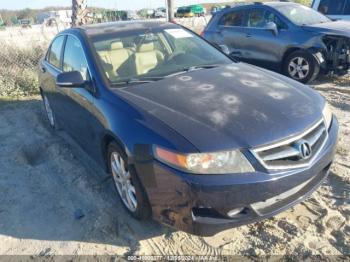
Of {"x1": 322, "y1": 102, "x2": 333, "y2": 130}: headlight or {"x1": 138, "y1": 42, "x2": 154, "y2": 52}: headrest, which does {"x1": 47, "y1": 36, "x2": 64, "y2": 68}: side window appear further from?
{"x1": 322, "y1": 102, "x2": 333, "y2": 130}: headlight

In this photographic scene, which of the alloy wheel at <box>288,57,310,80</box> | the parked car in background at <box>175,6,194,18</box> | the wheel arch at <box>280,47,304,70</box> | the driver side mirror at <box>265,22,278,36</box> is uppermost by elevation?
the driver side mirror at <box>265,22,278,36</box>

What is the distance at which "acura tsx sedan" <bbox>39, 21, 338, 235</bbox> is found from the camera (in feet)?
8.30

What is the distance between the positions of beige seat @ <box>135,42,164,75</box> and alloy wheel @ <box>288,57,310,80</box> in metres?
4.25

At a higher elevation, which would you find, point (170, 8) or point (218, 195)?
point (170, 8)

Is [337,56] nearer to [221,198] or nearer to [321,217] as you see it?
[321,217]

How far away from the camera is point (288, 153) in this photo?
8.62 ft

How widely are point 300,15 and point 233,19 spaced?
1.57 metres

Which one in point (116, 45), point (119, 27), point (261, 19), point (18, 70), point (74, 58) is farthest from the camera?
point (18, 70)

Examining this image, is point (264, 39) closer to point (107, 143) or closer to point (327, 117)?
point (327, 117)

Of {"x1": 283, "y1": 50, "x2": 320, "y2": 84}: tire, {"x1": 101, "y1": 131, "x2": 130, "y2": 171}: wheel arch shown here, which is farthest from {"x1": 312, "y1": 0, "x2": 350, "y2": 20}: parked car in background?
{"x1": 101, "y1": 131, "x2": 130, "y2": 171}: wheel arch

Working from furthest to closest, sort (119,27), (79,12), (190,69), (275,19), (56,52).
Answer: (79,12) < (275,19) < (56,52) < (119,27) < (190,69)

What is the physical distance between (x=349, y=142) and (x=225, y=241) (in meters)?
2.49

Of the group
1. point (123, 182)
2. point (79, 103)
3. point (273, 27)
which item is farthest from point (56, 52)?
point (273, 27)

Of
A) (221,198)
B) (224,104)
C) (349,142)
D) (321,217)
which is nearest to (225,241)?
(221,198)
